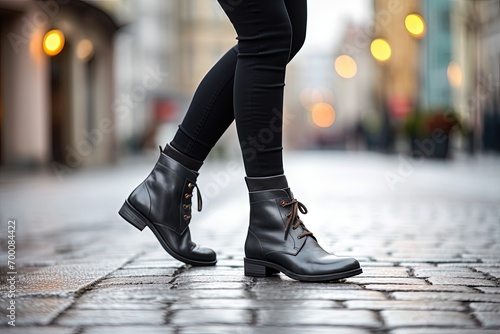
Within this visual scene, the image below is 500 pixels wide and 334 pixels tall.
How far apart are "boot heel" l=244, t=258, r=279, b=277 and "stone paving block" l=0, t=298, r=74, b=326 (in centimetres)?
63

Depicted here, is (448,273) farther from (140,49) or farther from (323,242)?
(140,49)

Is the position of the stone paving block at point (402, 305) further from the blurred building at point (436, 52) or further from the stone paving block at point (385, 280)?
the blurred building at point (436, 52)

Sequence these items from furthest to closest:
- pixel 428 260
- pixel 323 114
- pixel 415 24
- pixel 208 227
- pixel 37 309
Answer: pixel 323 114
pixel 415 24
pixel 208 227
pixel 428 260
pixel 37 309

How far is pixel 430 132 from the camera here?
21047 mm

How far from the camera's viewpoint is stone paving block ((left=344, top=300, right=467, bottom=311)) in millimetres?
2070

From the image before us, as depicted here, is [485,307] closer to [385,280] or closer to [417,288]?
[417,288]

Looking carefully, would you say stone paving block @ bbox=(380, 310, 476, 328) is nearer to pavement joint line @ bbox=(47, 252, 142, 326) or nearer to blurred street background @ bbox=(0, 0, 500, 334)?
blurred street background @ bbox=(0, 0, 500, 334)

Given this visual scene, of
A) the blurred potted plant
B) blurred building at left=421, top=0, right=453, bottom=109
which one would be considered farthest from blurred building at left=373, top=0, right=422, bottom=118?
the blurred potted plant

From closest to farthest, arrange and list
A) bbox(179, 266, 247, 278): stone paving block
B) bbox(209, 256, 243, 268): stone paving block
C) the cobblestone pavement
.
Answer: the cobblestone pavement
bbox(179, 266, 247, 278): stone paving block
bbox(209, 256, 243, 268): stone paving block

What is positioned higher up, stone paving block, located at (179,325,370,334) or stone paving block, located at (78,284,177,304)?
stone paving block, located at (179,325,370,334)

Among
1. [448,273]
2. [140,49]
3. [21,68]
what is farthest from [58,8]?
[140,49]

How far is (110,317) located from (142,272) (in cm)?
83

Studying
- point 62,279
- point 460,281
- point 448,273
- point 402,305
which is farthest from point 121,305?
point 448,273

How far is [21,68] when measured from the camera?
19250 mm
